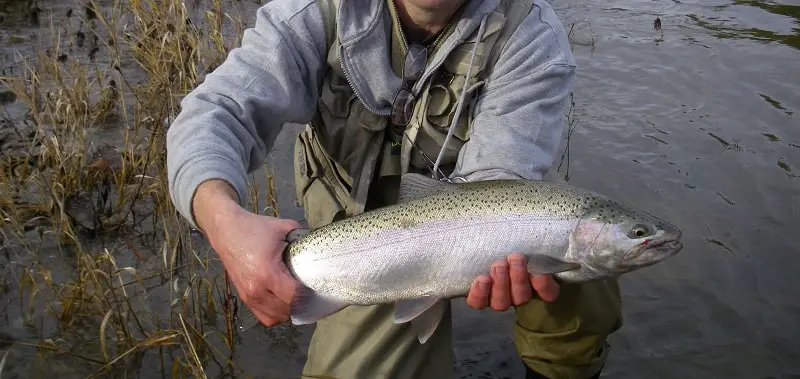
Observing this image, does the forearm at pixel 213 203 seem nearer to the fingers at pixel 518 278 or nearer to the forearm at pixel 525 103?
the fingers at pixel 518 278

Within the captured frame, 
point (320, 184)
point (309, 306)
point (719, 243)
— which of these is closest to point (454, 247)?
point (309, 306)

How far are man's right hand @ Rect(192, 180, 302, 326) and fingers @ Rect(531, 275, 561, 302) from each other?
0.71 metres

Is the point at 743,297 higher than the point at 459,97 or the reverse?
the reverse

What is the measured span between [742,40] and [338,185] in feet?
18.8

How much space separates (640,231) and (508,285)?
0.42m

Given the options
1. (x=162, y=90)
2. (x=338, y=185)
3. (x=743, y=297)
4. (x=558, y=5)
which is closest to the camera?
(x=338, y=185)

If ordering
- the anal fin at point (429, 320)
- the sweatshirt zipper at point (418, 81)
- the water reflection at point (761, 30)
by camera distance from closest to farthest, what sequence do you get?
the anal fin at point (429, 320) → the sweatshirt zipper at point (418, 81) → the water reflection at point (761, 30)

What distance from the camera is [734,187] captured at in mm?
4836

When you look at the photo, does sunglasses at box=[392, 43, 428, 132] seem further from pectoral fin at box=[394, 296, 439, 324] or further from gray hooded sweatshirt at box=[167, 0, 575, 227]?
pectoral fin at box=[394, 296, 439, 324]

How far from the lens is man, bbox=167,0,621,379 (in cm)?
277

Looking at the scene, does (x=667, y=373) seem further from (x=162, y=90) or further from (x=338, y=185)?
(x=162, y=90)

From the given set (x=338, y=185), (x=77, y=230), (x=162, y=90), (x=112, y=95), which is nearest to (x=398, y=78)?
(x=338, y=185)

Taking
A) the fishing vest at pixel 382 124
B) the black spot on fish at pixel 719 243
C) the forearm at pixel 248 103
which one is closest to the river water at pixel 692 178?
the black spot on fish at pixel 719 243

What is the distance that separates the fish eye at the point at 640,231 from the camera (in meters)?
2.31
